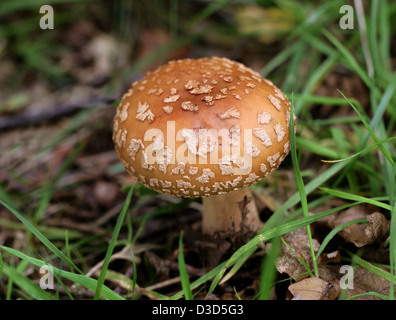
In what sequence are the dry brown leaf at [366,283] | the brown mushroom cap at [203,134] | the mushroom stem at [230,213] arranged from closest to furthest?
the brown mushroom cap at [203,134] < the dry brown leaf at [366,283] < the mushroom stem at [230,213]

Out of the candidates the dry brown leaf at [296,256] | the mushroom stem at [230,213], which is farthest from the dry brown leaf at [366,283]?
the mushroom stem at [230,213]

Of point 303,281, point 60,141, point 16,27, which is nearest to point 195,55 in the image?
point 60,141

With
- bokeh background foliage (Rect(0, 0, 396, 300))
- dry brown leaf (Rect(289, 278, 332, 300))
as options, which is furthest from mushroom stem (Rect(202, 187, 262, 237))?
dry brown leaf (Rect(289, 278, 332, 300))

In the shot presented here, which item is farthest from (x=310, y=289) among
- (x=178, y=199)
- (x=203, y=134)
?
(x=178, y=199)

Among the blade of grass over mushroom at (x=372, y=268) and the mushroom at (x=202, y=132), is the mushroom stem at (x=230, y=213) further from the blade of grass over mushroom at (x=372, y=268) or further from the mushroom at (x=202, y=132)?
the blade of grass over mushroom at (x=372, y=268)
